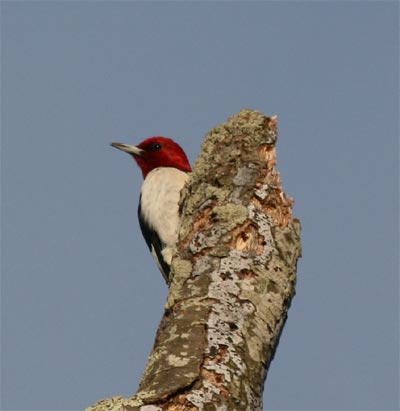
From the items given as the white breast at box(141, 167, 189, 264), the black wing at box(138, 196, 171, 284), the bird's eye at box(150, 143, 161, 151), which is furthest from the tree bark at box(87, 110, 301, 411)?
the bird's eye at box(150, 143, 161, 151)

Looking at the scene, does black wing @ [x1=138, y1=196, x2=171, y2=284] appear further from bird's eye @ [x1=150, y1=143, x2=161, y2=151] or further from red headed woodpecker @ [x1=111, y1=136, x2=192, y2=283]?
bird's eye @ [x1=150, y1=143, x2=161, y2=151]

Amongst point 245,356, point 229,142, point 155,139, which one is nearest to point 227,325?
point 245,356

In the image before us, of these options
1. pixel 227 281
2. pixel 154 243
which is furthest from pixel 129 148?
pixel 227 281

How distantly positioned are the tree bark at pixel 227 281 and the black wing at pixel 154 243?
1.90 m

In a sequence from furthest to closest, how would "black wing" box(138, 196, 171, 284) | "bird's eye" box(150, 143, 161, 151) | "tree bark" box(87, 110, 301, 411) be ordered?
1. "bird's eye" box(150, 143, 161, 151)
2. "black wing" box(138, 196, 171, 284)
3. "tree bark" box(87, 110, 301, 411)

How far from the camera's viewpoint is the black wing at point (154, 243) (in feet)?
23.2

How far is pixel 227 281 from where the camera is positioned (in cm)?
404

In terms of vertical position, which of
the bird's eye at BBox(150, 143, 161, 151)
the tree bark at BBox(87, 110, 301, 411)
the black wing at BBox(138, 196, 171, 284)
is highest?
the bird's eye at BBox(150, 143, 161, 151)

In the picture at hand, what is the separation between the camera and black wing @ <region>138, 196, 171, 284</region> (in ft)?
23.2

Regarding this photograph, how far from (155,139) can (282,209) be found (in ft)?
12.7

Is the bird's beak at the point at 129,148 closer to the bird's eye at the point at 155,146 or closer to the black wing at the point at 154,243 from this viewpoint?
the bird's eye at the point at 155,146

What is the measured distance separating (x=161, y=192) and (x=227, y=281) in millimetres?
3045

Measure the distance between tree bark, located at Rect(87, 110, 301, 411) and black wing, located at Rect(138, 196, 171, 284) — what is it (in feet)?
6.22

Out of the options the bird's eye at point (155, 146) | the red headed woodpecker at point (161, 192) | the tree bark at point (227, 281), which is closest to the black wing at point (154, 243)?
the red headed woodpecker at point (161, 192)
